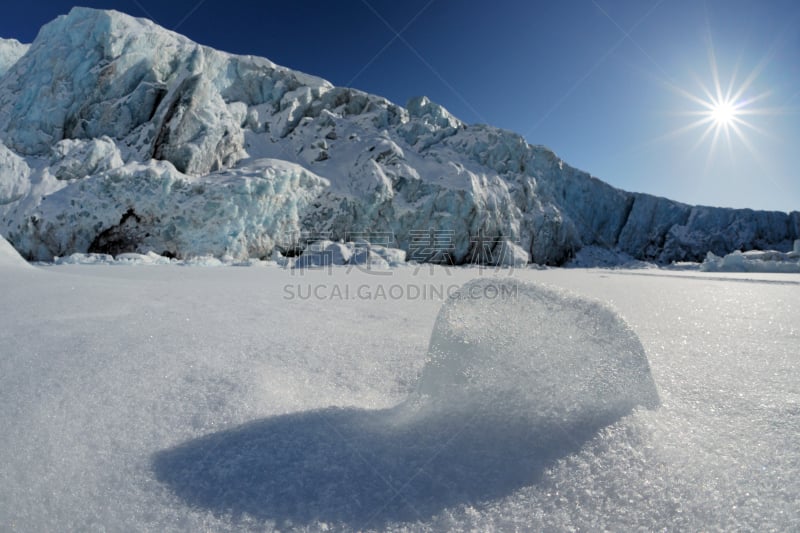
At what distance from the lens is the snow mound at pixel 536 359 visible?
0.77m

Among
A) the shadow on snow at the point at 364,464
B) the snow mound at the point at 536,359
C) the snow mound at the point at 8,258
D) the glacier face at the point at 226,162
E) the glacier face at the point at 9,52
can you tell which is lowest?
the snow mound at the point at 8,258

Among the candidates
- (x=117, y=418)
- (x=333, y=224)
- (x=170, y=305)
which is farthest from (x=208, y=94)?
(x=117, y=418)

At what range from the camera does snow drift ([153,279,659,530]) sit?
60cm

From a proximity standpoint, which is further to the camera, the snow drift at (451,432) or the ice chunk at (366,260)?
the ice chunk at (366,260)

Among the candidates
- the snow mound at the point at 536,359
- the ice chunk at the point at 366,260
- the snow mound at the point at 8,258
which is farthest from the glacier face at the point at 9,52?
the snow mound at the point at 536,359

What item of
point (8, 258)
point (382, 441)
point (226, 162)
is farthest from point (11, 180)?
point (382, 441)

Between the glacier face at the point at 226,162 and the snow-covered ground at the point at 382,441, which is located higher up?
the glacier face at the point at 226,162

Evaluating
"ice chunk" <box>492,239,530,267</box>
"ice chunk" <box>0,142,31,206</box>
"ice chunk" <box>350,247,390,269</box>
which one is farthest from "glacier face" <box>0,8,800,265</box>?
"ice chunk" <box>350,247,390,269</box>

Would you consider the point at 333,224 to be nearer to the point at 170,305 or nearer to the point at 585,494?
the point at 170,305

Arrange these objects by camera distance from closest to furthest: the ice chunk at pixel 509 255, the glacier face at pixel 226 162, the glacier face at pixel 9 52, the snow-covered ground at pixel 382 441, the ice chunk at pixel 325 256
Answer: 1. the snow-covered ground at pixel 382 441
2. the ice chunk at pixel 325 256
3. the glacier face at pixel 226 162
4. the ice chunk at pixel 509 255
5. the glacier face at pixel 9 52

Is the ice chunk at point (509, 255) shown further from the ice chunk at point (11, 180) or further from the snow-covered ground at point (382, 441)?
the ice chunk at point (11, 180)

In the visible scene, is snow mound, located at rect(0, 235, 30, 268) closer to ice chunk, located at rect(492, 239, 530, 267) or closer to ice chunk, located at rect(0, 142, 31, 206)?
ice chunk, located at rect(0, 142, 31, 206)

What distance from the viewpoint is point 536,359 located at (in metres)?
0.86

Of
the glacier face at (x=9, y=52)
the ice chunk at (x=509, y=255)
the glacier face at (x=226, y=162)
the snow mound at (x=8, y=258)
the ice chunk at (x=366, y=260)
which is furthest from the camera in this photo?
the glacier face at (x=9, y=52)
